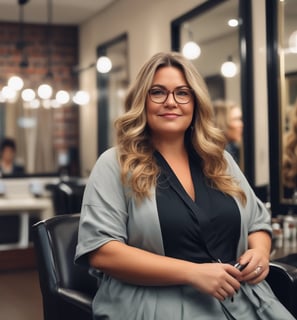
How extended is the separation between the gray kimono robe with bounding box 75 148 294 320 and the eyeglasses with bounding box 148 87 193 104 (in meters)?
0.21

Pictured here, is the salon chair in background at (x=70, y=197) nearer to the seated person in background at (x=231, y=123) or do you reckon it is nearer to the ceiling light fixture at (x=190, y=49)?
the seated person in background at (x=231, y=123)

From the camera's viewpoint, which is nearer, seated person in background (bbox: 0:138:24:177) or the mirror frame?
the mirror frame

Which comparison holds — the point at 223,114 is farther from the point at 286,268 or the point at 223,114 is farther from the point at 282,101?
the point at 286,268

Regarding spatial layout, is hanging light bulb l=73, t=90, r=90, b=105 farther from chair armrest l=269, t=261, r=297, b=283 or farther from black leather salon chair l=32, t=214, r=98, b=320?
chair armrest l=269, t=261, r=297, b=283

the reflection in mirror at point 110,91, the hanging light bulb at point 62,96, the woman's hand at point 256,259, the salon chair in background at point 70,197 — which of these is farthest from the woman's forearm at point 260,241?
the hanging light bulb at point 62,96

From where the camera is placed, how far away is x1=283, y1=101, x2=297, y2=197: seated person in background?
10.8 feet

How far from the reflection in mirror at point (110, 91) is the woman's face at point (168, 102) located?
4700mm

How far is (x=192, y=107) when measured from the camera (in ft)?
5.76

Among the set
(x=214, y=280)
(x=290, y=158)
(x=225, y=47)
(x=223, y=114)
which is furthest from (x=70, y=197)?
(x=214, y=280)

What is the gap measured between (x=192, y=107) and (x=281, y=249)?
1.28m

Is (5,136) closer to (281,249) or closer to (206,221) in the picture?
(281,249)

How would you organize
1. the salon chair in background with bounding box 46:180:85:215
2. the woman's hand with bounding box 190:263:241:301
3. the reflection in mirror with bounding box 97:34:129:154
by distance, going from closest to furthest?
the woman's hand with bounding box 190:263:241:301
the salon chair in background with bounding box 46:180:85:215
the reflection in mirror with bounding box 97:34:129:154

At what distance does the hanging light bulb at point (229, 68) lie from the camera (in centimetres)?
458

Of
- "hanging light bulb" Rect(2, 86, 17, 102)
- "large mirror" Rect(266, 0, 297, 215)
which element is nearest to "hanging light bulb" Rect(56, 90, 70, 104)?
"hanging light bulb" Rect(2, 86, 17, 102)
